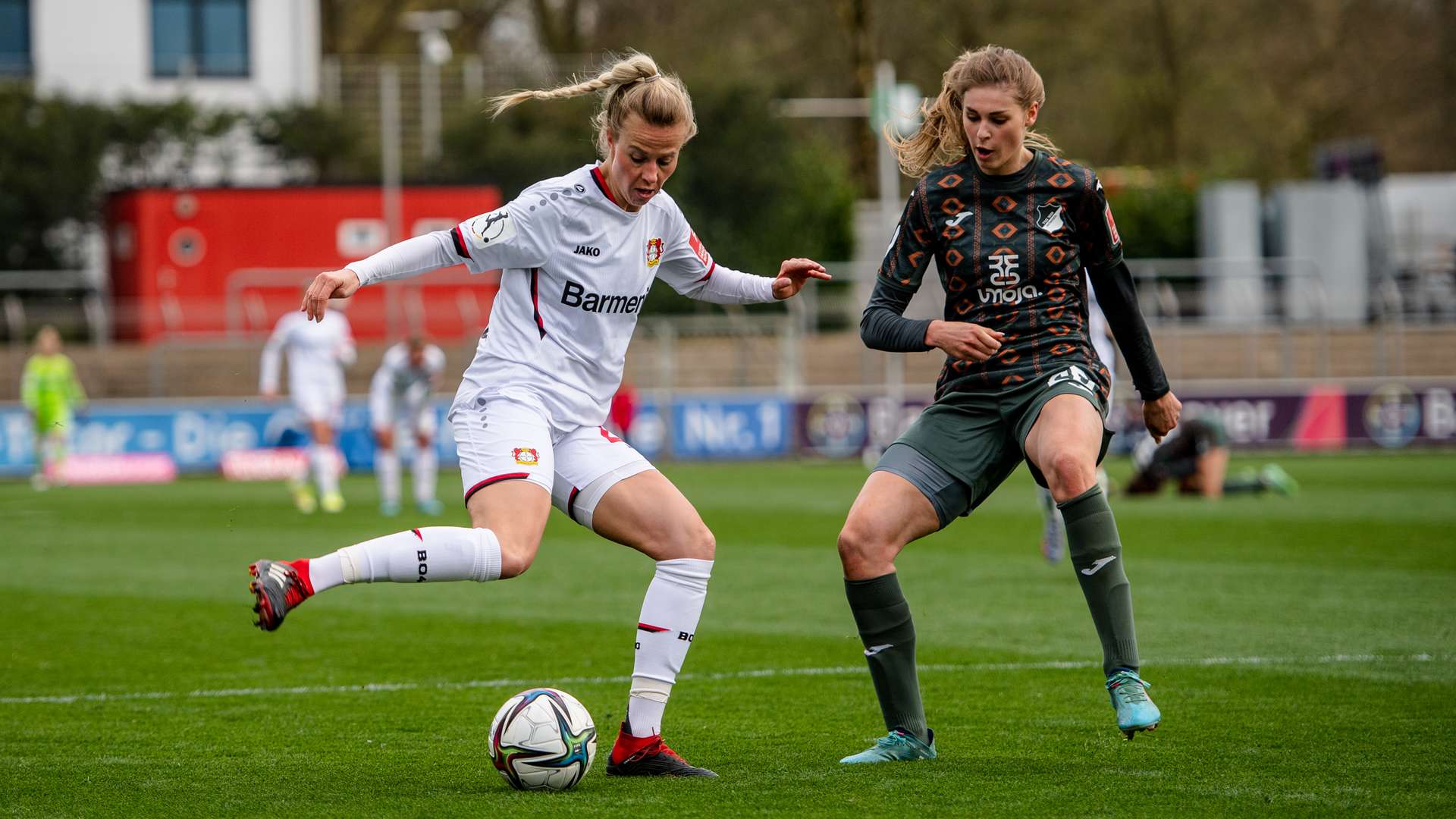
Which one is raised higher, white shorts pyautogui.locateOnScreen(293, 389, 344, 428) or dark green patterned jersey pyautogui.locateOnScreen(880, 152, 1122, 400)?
dark green patterned jersey pyautogui.locateOnScreen(880, 152, 1122, 400)

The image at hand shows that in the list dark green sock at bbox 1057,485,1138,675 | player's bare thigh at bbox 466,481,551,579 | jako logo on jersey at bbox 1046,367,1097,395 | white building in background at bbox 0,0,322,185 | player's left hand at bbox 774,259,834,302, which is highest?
white building in background at bbox 0,0,322,185

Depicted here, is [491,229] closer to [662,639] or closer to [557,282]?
[557,282]

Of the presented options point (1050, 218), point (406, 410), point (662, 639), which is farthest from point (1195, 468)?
point (662, 639)

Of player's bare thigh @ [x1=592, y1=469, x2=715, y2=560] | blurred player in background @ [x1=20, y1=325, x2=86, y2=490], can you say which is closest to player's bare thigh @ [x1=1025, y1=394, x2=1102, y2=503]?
player's bare thigh @ [x1=592, y1=469, x2=715, y2=560]

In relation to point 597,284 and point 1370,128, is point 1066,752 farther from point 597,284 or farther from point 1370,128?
point 1370,128

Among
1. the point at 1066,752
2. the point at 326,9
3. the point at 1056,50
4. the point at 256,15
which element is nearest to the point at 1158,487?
the point at 1066,752

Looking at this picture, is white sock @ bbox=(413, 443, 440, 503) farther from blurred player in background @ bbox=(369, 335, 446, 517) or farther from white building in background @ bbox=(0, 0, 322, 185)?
white building in background @ bbox=(0, 0, 322, 185)

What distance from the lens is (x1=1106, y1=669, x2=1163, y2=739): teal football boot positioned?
5297 millimetres

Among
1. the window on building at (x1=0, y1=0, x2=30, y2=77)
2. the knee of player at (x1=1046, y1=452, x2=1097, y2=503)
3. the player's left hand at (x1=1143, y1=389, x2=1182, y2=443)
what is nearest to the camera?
the knee of player at (x1=1046, y1=452, x2=1097, y2=503)

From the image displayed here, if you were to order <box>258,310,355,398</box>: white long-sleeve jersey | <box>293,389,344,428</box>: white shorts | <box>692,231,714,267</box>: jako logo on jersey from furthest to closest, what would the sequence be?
<box>293,389,344,428</box>: white shorts < <box>258,310,355,398</box>: white long-sleeve jersey < <box>692,231,714,267</box>: jako logo on jersey

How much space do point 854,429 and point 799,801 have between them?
23.0m

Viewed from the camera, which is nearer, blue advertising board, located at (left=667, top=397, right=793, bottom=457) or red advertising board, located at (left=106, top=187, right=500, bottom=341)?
blue advertising board, located at (left=667, top=397, right=793, bottom=457)

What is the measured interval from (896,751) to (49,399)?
20306 mm

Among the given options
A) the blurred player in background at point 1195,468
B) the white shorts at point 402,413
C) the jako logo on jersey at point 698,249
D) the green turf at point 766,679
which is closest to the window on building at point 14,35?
the white shorts at point 402,413
